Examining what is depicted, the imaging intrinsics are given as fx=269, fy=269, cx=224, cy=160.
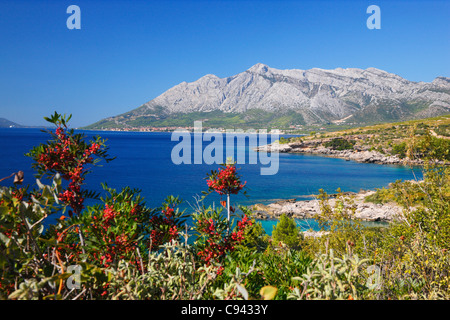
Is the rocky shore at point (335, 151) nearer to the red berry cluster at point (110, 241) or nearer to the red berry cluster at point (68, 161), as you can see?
the red berry cluster at point (68, 161)

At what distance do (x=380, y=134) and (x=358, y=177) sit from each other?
56033 mm

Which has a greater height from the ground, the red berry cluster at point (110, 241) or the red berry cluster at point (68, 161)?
the red berry cluster at point (68, 161)

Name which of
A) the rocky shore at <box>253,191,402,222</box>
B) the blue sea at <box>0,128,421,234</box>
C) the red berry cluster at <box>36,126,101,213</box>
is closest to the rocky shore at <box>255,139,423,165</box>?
the blue sea at <box>0,128,421,234</box>

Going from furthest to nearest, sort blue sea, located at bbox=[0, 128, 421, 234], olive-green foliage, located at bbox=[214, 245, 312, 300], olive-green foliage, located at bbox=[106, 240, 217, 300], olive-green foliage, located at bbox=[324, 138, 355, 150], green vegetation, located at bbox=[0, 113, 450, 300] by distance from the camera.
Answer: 1. olive-green foliage, located at bbox=[324, 138, 355, 150]
2. blue sea, located at bbox=[0, 128, 421, 234]
3. olive-green foliage, located at bbox=[214, 245, 312, 300]
4. olive-green foliage, located at bbox=[106, 240, 217, 300]
5. green vegetation, located at bbox=[0, 113, 450, 300]

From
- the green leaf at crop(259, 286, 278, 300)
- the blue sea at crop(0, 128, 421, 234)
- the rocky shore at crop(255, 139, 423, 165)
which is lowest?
the blue sea at crop(0, 128, 421, 234)

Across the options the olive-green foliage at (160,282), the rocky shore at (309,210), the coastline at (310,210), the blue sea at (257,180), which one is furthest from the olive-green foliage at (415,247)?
the blue sea at (257,180)

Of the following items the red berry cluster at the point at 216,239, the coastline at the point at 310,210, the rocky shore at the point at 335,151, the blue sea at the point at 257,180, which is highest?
the red berry cluster at the point at 216,239

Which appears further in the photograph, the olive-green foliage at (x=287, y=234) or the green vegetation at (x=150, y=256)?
the olive-green foliage at (x=287, y=234)

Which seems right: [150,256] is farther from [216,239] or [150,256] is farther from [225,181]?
[225,181]

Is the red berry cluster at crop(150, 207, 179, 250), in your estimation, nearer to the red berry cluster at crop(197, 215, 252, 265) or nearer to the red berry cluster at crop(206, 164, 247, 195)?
the red berry cluster at crop(197, 215, 252, 265)

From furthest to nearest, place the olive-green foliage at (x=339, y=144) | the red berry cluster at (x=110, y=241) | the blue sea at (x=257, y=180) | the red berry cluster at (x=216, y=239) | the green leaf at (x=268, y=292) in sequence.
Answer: the olive-green foliage at (x=339, y=144) → the blue sea at (x=257, y=180) → the red berry cluster at (x=216, y=239) → the red berry cluster at (x=110, y=241) → the green leaf at (x=268, y=292)

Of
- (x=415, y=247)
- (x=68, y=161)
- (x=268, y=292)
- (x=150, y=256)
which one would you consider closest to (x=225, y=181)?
(x=68, y=161)

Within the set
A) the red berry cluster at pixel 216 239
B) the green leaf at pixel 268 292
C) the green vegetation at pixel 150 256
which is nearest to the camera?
the green leaf at pixel 268 292

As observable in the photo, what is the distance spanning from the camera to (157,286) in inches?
97.7
